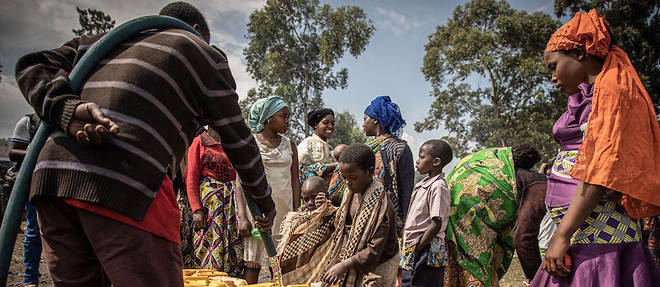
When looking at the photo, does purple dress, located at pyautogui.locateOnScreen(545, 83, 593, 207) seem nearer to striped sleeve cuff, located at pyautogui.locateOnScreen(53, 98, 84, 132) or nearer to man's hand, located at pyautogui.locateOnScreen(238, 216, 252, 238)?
striped sleeve cuff, located at pyautogui.locateOnScreen(53, 98, 84, 132)

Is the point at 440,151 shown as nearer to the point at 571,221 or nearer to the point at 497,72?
the point at 571,221

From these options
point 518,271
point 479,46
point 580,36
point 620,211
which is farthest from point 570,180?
point 479,46

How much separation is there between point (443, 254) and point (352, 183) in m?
1.31

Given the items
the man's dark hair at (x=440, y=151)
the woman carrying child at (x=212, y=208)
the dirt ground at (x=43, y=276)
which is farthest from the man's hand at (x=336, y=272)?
the dirt ground at (x=43, y=276)

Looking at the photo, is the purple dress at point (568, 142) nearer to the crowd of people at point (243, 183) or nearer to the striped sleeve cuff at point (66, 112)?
the crowd of people at point (243, 183)

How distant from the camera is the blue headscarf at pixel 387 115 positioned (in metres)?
4.06

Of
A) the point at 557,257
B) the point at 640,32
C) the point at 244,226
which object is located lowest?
the point at 557,257

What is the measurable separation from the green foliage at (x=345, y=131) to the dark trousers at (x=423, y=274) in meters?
36.0

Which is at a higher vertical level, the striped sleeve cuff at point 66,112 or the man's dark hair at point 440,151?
the man's dark hair at point 440,151

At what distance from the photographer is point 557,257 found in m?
1.85

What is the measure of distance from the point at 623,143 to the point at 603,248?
0.52 m

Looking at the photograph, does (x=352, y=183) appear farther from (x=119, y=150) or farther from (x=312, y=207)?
(x=119, y=150)

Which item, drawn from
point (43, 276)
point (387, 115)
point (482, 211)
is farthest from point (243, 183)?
point (43, 276)

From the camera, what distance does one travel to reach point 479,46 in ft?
57.4
